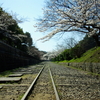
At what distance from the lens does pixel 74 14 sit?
10.0m

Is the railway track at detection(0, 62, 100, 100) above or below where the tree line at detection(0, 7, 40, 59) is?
below

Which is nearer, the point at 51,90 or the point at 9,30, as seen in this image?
the point at 51,90

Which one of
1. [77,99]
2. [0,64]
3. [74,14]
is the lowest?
[77,99]

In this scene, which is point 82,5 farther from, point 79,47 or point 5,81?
point 79,47

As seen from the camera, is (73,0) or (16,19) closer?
(73,0)

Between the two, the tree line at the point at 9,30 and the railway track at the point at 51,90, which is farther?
the tree line at the point at 9,30

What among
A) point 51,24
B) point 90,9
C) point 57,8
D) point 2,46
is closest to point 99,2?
point 90,9

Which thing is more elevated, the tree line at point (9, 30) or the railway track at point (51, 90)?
→ the tree line at point (9, 30)

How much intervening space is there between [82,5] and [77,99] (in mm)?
7783

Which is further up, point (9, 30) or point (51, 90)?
point (9, 30)

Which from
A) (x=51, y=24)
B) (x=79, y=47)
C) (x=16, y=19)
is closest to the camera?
(x=51, y=24)

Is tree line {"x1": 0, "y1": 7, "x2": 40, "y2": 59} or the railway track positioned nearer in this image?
the railway track

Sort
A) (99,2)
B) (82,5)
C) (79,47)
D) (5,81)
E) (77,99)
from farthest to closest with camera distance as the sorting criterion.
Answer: (79,47)
(82,5)
(99,2)
(5,81)
(77,99)

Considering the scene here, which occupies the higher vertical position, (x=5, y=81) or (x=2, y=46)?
(x=2, y=46)
